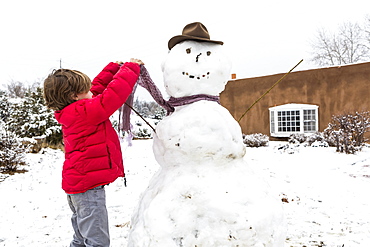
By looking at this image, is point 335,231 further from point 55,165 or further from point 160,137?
point 55,165

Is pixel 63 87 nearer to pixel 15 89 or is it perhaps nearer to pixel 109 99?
pixel 109 99

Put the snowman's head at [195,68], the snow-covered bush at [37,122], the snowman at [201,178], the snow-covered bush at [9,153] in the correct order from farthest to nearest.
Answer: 1. the snow-covered bush at [37,122]
2. the snow-covered bush at [9,153]
3. the snowman's head at [195,68]
4. the snowman at [201,178]

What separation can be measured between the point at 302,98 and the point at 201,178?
46.5ft

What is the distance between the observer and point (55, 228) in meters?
4.41

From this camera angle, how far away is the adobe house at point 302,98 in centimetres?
1327

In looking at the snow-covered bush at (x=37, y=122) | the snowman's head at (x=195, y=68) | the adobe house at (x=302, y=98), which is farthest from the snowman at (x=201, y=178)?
the snow-covered bush at (x=37, y=122)

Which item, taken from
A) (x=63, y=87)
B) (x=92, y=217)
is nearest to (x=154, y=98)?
(x=63, y=87)

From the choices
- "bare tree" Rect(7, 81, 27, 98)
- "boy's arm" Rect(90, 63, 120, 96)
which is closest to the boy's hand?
"boy's arm" Rect(90, 63, 120, 96)

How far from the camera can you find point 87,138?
7.07 feet

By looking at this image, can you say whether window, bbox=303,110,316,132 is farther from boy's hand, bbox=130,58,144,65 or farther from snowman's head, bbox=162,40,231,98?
boy's hand, bbox=130,58,144,65

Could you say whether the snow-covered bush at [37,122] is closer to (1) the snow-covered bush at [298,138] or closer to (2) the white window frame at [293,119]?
(2) the white window frame at [293,119]

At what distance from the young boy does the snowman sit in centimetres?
33

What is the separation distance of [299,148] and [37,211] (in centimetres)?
933

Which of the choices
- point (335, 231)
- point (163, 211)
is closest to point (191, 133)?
point (163, 211)
